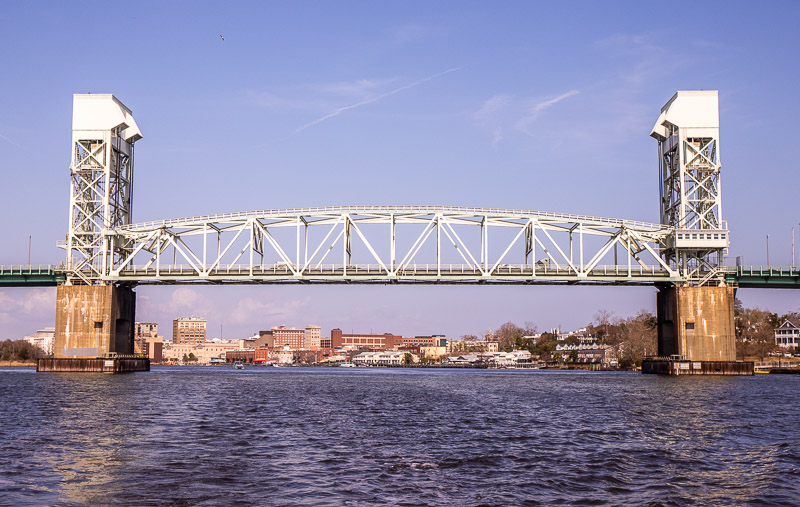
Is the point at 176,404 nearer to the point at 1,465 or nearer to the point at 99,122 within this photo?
the point at 1,465

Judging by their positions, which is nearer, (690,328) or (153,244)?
(690,328)

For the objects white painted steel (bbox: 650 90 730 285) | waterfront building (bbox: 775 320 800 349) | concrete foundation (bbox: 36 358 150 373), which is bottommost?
concrete foundation (bbox: 36 358 150 373)

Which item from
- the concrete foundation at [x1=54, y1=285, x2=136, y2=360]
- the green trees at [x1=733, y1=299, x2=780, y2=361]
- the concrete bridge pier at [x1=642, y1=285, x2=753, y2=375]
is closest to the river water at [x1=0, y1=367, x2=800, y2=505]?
the concrete bridge pier at [x1=642, y1=285, x2=753, y2=375]

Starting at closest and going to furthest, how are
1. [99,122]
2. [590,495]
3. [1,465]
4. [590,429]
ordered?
1. [590,495]
2. [1,465]
3. [590,429]
4. [99,122]

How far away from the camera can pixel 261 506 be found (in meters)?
17.5

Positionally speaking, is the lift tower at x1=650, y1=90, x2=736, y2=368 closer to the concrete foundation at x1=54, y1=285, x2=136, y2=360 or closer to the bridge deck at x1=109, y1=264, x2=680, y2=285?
the bridge deck at x1=109, y1=264, x2=680, y2=285

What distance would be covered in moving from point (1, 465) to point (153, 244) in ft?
A: 250

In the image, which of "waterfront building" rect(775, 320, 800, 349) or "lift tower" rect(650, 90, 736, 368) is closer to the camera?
"lift tower" rect(650, 90, 736, 368)

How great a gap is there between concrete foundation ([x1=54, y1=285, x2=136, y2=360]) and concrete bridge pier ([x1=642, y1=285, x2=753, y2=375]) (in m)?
62.8

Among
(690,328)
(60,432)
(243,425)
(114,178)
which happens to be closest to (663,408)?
(243,425)

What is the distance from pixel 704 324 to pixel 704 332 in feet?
2.90

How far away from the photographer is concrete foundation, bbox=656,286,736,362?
280ft

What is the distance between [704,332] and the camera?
85.8 meters

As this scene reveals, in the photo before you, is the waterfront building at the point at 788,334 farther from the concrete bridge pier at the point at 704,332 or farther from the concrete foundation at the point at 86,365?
the concrete foundation at the point at 86,365
